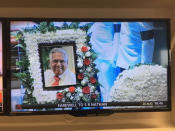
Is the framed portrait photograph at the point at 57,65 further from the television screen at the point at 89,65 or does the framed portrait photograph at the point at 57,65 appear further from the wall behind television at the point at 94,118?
the wall behind television at the point at 94,118

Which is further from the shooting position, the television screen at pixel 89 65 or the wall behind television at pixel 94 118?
the wall behind television at pixel 94 118

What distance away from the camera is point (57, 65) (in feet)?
5.73

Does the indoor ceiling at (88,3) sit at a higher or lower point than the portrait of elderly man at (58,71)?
higher

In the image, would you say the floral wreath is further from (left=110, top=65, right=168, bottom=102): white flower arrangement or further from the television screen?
(left=110, top=65, right=168, bottom=102): white flower arrangement

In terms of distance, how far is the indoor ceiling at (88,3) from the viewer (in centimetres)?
179

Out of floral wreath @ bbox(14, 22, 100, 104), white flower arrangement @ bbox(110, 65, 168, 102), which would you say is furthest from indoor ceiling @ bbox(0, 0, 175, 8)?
white flower arrangement @ bbox(110, 65, 168, 102)

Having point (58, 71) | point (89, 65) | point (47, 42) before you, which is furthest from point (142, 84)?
point (47, 42)

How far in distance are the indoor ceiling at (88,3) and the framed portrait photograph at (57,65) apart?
0.94ft

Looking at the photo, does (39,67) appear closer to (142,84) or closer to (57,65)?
(57,65)

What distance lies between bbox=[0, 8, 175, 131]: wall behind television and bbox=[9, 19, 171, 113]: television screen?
171 mm

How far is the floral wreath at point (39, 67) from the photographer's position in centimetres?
172

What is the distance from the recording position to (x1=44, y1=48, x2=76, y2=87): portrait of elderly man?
1.74 m

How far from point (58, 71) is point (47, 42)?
0.19 m

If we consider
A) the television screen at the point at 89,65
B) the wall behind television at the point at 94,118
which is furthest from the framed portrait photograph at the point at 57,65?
the wall behind television at the point at 94,118
